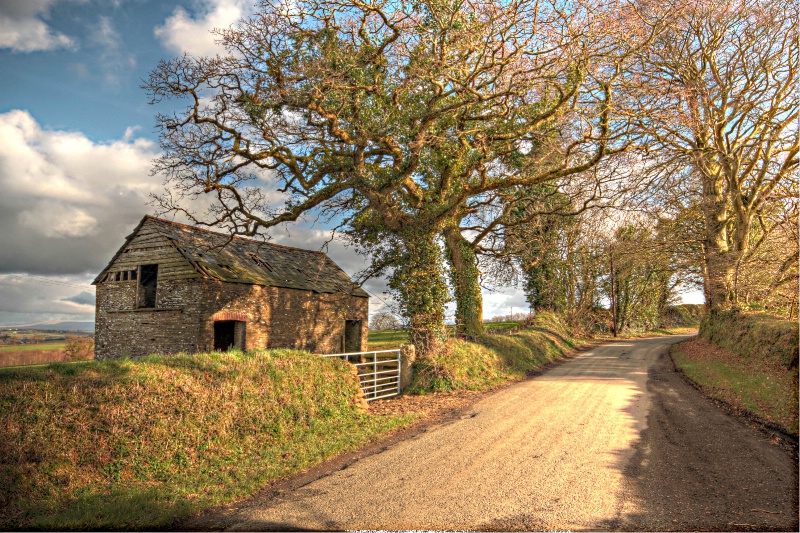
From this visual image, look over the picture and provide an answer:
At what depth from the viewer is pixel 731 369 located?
14.7m

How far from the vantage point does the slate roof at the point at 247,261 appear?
2030cm

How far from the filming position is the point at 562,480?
20.4 feet

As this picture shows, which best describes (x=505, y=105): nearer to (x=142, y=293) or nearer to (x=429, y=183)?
(x=429, y=183)

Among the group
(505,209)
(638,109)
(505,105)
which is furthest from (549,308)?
(505,105)

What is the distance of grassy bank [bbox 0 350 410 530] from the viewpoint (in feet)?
19.0

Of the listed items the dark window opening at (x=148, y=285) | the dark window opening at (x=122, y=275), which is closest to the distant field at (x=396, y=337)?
the dark window opening at (x=148, y=285)

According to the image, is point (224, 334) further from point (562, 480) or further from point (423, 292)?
point (562, 480)

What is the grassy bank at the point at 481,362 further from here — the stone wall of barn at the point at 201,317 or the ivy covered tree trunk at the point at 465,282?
the stone wall of barn at the point at 201,317

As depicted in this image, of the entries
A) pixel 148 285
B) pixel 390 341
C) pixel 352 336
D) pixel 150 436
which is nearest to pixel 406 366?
pixel 150 436

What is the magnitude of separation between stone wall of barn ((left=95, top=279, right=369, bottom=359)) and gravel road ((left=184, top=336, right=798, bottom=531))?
13251 millimetres

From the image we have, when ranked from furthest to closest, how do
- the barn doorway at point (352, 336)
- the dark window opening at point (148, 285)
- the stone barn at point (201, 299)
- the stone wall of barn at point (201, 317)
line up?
the barn doorway at point (352, 336) < the dark window opening at point (148, 285) < the stone barn at point (201, 299) < the stone wall of barn at point (201, 317)

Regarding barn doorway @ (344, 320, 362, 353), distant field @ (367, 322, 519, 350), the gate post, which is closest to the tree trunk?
distant field @ (367, 322, 519, 350)

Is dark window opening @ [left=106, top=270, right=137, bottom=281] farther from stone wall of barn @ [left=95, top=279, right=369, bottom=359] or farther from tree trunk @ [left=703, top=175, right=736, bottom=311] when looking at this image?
tree trunk @ [left=703, top=175, right=736, bottom=311]

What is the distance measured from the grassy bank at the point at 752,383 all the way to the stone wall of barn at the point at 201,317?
1693 cm
